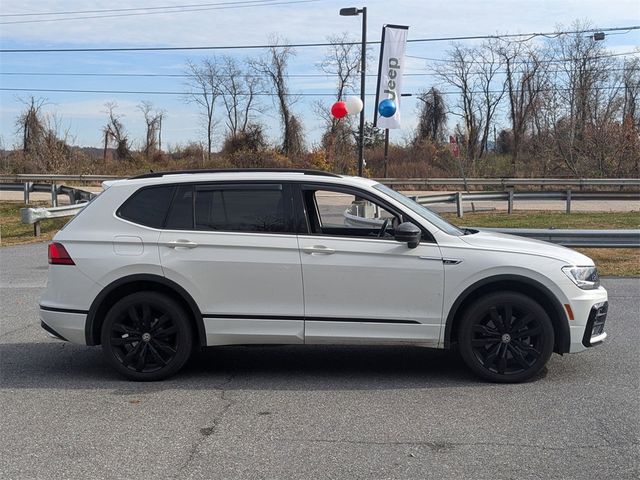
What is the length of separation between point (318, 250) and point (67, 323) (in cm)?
216

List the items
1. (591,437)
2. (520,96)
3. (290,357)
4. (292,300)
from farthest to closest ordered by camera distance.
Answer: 1. (520,96)
2. (290,357)
3. (292,300)
4. (591,437)

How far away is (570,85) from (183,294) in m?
42.5

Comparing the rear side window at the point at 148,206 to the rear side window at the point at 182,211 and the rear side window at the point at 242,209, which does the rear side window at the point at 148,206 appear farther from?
the rear side window at the point at 242,209

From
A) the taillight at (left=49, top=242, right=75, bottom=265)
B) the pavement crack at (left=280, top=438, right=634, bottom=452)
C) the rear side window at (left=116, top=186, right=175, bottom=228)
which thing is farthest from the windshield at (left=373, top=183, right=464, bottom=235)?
the taillight at (left=49, top=242, right=75, bottom=265)

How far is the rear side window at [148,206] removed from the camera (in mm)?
5836

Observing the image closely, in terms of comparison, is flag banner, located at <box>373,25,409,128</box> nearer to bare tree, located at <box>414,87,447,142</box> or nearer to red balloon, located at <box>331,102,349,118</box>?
red balloon, located at <box>331,102,349,118</box>

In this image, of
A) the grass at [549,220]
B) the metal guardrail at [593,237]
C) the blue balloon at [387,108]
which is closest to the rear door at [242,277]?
the metal guardrail at [593,237]

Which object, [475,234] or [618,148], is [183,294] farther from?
[618,148]

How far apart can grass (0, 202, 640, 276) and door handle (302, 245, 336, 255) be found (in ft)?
26.7

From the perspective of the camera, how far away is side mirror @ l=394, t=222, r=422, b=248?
552cm

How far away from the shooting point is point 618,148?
37.4 m

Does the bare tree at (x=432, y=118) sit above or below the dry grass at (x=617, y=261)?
above

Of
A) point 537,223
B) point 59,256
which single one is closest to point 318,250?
point 59,256

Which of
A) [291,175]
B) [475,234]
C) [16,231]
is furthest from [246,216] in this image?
[16,231]
